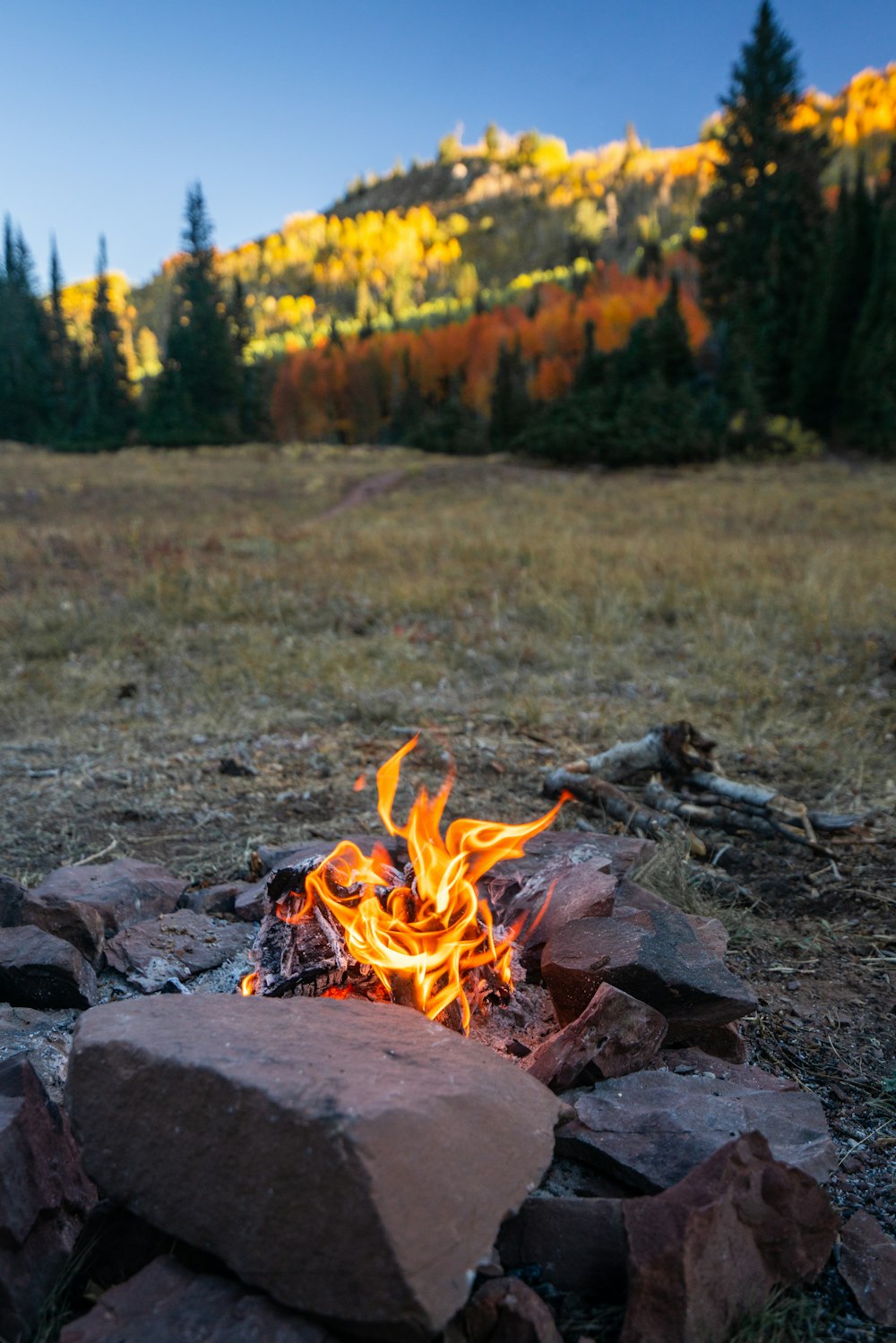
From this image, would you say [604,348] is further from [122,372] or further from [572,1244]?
[572,1244]

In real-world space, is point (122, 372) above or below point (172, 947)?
above

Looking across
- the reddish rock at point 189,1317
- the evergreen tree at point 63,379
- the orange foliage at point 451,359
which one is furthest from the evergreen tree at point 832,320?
the evergreen tree at point 63,379

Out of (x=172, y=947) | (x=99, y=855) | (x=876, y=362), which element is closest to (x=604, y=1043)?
(x=172, y=947)

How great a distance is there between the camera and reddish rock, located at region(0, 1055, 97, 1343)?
4.97ft

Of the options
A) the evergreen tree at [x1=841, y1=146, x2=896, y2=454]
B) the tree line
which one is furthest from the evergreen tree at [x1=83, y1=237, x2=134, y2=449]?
the evergreen tree at [x1=841, y1=146, x2=896, y2=454]

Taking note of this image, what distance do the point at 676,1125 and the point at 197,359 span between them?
50609 millimetres

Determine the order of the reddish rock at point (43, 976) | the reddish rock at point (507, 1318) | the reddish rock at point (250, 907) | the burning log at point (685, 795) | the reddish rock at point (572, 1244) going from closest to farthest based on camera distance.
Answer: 1. the reddish rock at point (507, 1318)
2. the reddish rock at point (572, 1244)
3. the reddish rock at point (43, 976)
4. the reddish rock at point (250, 907)
5. the burning log at point (685, 795)

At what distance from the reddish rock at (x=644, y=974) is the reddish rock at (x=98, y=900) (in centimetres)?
139

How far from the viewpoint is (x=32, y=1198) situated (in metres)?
1.59

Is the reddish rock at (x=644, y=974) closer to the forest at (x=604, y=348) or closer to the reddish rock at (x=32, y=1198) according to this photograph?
the reddish rock at (x=32, y=1198)

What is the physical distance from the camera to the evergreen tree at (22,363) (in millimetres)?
50656

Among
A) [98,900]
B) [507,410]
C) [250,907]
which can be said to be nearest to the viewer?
[98,900]

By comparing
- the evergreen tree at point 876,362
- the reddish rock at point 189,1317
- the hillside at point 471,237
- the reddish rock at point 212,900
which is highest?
the hillside at point 471,237

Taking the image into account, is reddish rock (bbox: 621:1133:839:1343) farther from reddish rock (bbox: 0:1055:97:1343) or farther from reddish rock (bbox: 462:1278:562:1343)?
reddish rock (bbox: 0:1055:97:1343)
